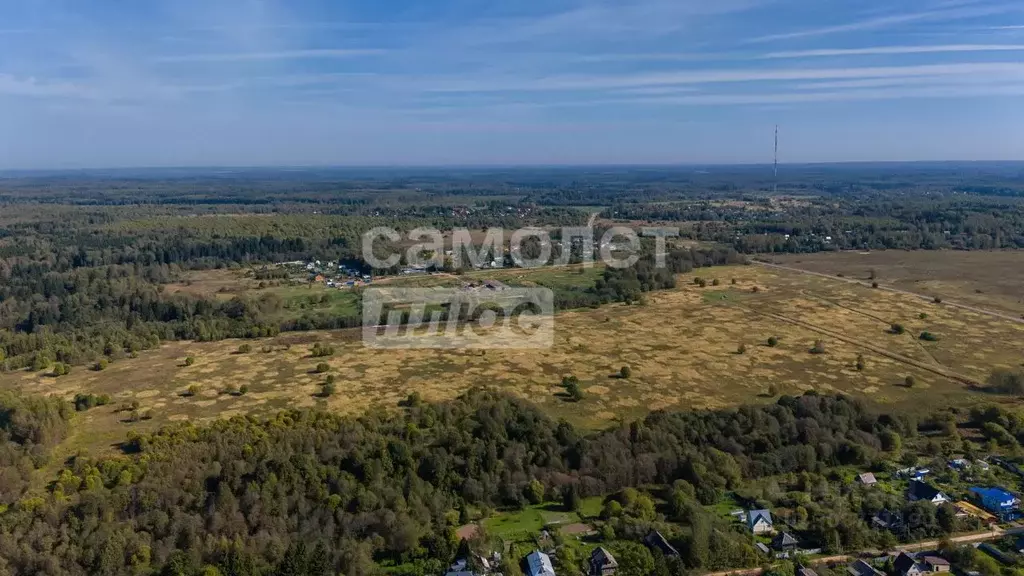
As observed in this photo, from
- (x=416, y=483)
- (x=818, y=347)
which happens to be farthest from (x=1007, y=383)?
(x=416, y=483)

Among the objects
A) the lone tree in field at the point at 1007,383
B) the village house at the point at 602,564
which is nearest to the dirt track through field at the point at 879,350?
the lone tree in field at the point at 1007,383

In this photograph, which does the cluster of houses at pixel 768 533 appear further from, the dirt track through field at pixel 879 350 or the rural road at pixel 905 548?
the dirt track through field at pixel 879 350

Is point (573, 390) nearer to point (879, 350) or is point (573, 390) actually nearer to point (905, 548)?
point (905, 548)

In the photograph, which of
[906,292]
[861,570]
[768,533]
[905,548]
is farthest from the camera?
[906,292]

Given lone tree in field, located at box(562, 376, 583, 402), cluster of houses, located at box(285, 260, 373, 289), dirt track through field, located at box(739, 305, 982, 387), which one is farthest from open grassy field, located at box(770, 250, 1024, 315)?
cluster of houses, located at box(285, 260, 373, 289)

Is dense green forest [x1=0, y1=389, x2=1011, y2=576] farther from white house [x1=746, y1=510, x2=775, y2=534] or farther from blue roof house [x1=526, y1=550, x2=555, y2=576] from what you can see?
blue roof house [x1=526, y1=550, x2=555, y2=576]
